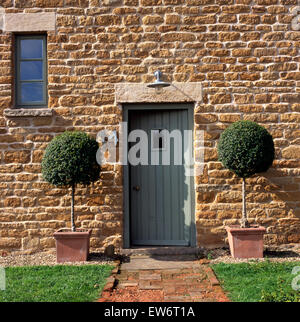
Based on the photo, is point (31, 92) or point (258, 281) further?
point (31, 92)

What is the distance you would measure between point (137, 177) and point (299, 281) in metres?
2.90

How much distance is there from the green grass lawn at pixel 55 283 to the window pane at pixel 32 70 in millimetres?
2976

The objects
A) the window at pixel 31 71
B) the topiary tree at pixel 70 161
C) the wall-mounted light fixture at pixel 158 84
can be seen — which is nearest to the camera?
the topiary tree at pixel 70 161

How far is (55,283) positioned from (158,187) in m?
2.32

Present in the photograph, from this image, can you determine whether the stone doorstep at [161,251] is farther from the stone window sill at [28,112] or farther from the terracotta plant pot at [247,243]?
the stone window sill at [28,112]

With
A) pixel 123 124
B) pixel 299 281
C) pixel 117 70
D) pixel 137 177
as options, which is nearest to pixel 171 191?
pixel 137 177

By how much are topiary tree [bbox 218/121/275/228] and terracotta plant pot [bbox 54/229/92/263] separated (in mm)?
2295

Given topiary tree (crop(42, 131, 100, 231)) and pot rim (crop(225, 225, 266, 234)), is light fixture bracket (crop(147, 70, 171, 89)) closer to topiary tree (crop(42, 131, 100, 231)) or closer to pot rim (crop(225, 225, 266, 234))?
topiary tree (crop(42, 131, 100, 231))

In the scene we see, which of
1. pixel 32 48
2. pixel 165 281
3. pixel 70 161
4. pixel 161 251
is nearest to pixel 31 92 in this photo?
pixel 32 48

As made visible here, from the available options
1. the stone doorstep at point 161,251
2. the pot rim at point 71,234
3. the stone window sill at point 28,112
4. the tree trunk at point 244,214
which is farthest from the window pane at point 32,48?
the tree trunk at point 244,214

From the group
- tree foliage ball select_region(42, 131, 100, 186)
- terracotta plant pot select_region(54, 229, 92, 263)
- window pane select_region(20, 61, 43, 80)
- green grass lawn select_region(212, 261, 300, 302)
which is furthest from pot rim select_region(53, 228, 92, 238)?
window pane select_region(20, 61, 43, 80)

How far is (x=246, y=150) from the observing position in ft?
16.6

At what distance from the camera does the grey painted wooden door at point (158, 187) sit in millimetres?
5902

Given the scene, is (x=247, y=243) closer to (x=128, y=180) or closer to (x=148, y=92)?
(x=128, y=180)
